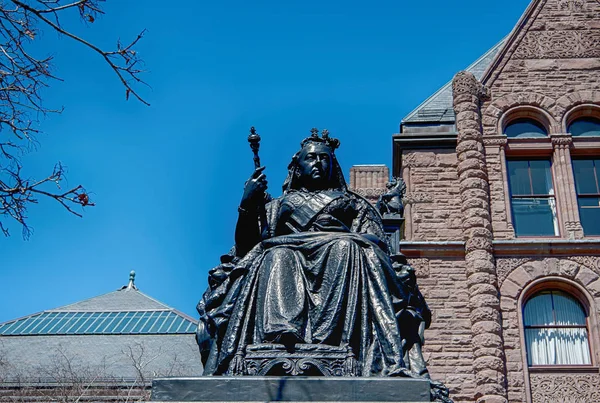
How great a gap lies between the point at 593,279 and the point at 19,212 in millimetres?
13508

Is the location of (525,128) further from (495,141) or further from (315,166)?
(315,166)

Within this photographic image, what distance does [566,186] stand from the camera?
18859mm

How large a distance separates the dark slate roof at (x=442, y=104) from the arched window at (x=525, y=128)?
133 cm

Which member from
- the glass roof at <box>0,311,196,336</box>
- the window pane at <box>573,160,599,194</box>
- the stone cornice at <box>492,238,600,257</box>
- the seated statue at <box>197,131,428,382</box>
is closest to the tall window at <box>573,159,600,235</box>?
the window pane at <box>573,160,599,194</box>

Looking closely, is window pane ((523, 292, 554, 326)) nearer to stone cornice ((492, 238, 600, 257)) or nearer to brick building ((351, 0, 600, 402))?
brick building ((351, 0, 600, 402))

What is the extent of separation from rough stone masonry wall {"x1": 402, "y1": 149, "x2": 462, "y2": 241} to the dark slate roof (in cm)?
96

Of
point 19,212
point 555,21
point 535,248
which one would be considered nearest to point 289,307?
point 19,212

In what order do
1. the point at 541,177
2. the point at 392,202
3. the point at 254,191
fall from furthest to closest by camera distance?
the point at 541,177 → the point at 392,202 → the point at 254,191

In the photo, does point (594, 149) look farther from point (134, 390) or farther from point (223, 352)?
point (223, 352)

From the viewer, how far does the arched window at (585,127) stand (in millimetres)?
19766

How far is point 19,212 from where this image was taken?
22.5 feet

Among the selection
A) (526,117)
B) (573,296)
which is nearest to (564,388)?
(573,296)

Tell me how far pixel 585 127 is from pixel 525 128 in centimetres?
135

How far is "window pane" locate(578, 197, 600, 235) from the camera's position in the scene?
18.6m
